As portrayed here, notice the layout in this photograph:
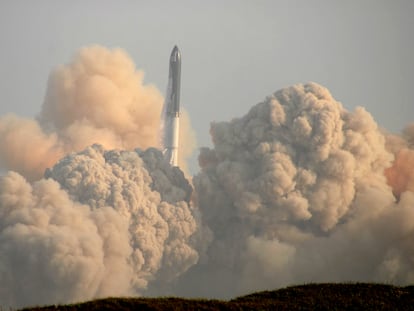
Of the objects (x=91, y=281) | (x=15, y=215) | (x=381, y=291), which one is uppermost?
(x=15, y=215)

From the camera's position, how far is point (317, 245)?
9938 cm

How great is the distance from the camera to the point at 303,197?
96.6 meters

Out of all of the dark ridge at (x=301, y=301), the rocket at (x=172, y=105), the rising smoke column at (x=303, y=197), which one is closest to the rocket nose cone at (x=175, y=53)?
the rocket at (x=172, y=105)

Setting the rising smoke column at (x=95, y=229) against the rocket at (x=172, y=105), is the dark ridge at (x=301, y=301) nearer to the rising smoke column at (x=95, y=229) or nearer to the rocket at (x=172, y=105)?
the rising smoke column at (x=95, y=229)

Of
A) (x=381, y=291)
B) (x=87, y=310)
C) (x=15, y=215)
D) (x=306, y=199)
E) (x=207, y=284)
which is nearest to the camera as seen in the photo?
(x=87, y=310)

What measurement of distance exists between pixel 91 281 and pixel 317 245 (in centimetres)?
2805

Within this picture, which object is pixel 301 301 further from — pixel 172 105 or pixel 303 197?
pixel 172 105

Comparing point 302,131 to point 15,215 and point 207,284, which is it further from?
point 15,215

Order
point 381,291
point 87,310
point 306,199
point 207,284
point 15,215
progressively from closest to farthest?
point 87,310
point 381,291
point 15,215
point 306,199
point 207,284

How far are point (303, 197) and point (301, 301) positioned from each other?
182 feet

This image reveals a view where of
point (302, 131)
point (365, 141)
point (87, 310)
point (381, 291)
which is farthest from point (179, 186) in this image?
point (87, 310)

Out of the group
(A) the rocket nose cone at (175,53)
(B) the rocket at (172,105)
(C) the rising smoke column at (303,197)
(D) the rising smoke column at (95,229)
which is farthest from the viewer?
(A) the rocket nose cone at (175,53)

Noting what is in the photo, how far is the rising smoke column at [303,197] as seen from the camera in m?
95.2

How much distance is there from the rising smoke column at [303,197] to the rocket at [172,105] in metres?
7.03
